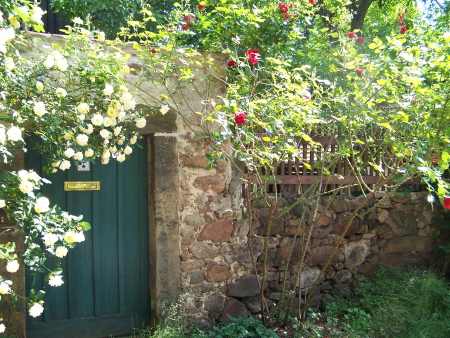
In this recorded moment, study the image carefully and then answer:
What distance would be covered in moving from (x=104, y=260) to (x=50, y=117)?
1515 millimetres

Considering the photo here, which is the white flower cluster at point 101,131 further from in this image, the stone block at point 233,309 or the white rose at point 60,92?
the stone block at point 233,309

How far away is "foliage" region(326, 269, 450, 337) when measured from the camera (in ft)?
14.2

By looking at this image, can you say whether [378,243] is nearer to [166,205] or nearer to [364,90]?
[364,90]

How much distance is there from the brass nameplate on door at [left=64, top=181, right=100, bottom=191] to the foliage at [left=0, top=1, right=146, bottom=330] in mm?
500

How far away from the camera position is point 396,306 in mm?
4711

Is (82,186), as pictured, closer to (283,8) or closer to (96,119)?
(96,119)

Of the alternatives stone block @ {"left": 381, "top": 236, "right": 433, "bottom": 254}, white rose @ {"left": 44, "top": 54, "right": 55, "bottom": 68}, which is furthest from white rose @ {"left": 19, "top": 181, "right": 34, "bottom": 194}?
stone block @ {"left": 381, "top": 236, "right": 433, "bottom": 254}

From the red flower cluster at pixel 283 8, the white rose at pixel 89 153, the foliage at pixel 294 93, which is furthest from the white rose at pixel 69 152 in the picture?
the red flower cluster at pixel 283 8

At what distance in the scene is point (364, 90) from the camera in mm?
3982

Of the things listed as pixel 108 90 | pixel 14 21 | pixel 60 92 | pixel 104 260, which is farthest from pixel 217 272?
pixel 14 21

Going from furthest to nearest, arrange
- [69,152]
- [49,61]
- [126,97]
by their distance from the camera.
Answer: [126,97] < [69,152] < [49,61]

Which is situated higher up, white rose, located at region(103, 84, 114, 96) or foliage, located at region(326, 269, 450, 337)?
white rose, located at region(103, 84, 114, 96)

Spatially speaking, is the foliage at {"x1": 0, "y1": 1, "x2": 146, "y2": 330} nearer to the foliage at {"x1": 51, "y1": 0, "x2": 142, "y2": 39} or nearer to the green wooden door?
the green wooden door

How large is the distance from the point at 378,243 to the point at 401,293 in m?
0.67
